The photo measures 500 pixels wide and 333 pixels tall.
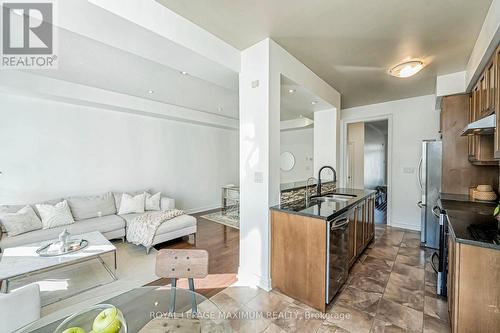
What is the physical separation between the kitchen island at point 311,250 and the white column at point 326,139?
1.56 metres

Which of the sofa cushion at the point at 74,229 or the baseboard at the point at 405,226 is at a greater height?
the sofa cushion at the point at 74,229

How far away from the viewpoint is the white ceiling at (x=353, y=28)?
1.79 meters

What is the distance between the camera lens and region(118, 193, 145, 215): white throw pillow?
13.0ft

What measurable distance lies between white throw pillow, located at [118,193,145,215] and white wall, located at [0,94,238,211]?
478 mm

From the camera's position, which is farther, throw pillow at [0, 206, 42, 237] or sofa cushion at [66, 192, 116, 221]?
sofa cushion at [66, 192, 116, 221]

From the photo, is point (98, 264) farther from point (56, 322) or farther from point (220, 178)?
point (220, 178)

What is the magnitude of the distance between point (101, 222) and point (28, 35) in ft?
8.78

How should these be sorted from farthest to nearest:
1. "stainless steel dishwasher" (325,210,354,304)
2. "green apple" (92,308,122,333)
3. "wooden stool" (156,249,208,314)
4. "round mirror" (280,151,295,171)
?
"round mirror" (280,151,295,171)
"stainless steel dishwasher" (325,210,354,304)
"wooden stool" (156,249,208,314)
"green apple" (92,308,122,333)

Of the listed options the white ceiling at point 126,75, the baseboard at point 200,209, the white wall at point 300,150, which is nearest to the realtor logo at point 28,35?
the white ceiling at point 126,75

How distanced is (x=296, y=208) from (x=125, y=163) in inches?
156

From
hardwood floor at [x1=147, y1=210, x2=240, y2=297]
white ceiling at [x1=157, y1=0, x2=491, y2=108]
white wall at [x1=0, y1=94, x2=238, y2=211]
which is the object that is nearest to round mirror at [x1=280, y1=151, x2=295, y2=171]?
white wall at [x1=0, y1=94, x2=238, y2=211]

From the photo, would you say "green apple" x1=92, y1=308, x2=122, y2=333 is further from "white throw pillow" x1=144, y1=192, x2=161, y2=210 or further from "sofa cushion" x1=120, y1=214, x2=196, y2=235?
"white throw pillow" x1=144, y1=192, x2=161, y2=210

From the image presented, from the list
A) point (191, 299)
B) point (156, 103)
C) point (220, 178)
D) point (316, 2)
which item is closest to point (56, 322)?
point (191, 299)

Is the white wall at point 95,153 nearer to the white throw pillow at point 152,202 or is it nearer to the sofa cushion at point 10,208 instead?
the sofa cushion at point 10,208
